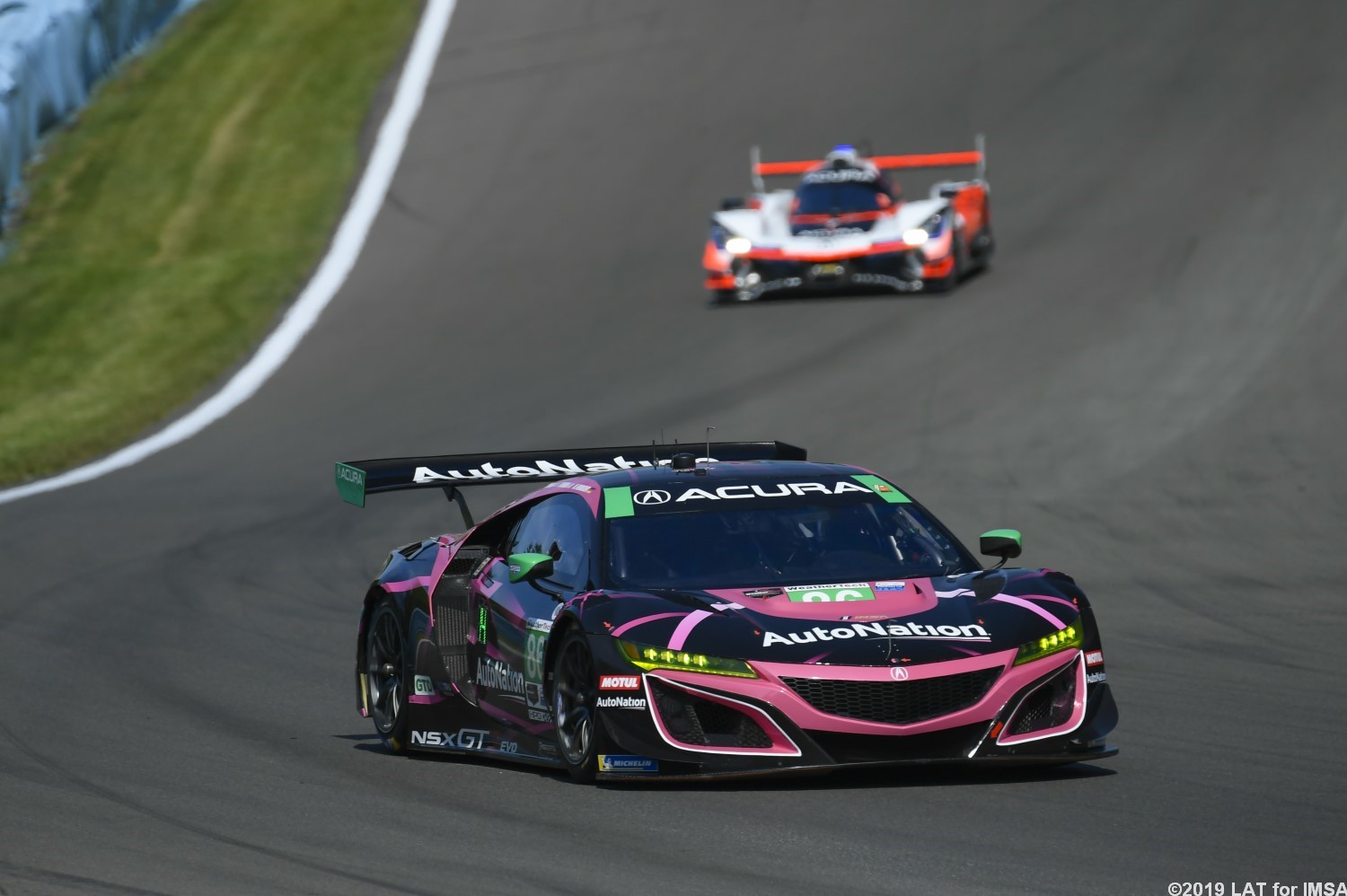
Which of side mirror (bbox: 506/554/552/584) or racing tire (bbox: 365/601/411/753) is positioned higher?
side mirror (bbox: 506/554/552/584)

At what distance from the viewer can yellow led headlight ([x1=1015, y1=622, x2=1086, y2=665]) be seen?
7438 millimetres

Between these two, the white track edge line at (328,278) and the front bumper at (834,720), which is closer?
the front bumper at (834,720)

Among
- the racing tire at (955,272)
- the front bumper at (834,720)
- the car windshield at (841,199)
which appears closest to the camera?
the front bumper at (834,720)

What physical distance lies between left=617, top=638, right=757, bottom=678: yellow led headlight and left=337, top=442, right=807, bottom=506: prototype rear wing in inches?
64.0

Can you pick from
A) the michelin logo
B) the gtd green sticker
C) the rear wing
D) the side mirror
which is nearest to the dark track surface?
the michelin logo

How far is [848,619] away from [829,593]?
0.24m

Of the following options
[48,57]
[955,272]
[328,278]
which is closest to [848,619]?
[955,272]

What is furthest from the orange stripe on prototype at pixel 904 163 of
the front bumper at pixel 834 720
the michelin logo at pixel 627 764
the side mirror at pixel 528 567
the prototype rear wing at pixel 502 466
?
the michelin logo at pixel 627 764

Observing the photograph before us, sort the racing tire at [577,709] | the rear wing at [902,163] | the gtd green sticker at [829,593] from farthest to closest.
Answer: the rear wing at [902,163]
the gtd green sticker at [829,593]
the racing tire at [577,709]

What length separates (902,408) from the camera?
18.4 m

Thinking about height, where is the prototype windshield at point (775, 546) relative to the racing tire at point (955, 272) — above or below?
above

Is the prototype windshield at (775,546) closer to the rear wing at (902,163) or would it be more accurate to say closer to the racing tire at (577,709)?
the racing tire at (577,709)

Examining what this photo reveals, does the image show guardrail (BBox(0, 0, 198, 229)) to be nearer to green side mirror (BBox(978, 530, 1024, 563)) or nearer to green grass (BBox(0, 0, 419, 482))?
green grass (BBox(0, 0, 419, 482))

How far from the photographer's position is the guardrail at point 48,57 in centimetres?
3070
